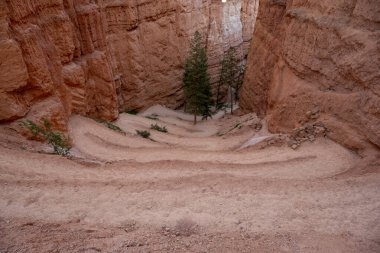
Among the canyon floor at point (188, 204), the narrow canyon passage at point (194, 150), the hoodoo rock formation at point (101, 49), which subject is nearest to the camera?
the canyon floor at point (188, 204)

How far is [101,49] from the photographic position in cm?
2194

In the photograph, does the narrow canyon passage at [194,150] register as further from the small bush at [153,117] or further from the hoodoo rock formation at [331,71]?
the small bush at [153,117]

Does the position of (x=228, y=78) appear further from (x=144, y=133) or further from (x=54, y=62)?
(x=54, y=62)

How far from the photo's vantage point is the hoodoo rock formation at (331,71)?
12.7 meters

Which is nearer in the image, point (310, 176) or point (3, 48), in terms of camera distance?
point (310, 176)

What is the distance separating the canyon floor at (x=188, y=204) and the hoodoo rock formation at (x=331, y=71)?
1242 mm

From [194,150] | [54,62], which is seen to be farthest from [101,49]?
[194,150]

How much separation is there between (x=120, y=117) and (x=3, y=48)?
43.3 ft

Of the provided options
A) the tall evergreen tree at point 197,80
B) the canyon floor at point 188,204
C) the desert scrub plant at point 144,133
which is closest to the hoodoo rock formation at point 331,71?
the canyon floor at point 188,204

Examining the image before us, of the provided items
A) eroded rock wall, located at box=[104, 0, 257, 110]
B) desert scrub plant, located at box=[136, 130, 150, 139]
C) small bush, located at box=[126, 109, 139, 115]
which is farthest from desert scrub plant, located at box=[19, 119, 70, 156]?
small bush, located at box=[126, 109, 139, 115]

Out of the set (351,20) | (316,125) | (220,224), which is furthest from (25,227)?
(351,20)

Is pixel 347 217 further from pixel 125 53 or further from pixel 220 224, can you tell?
pixel 125 53

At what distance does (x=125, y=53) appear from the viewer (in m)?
29.6

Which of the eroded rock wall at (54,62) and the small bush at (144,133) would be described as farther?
the small bush at (144,133)
